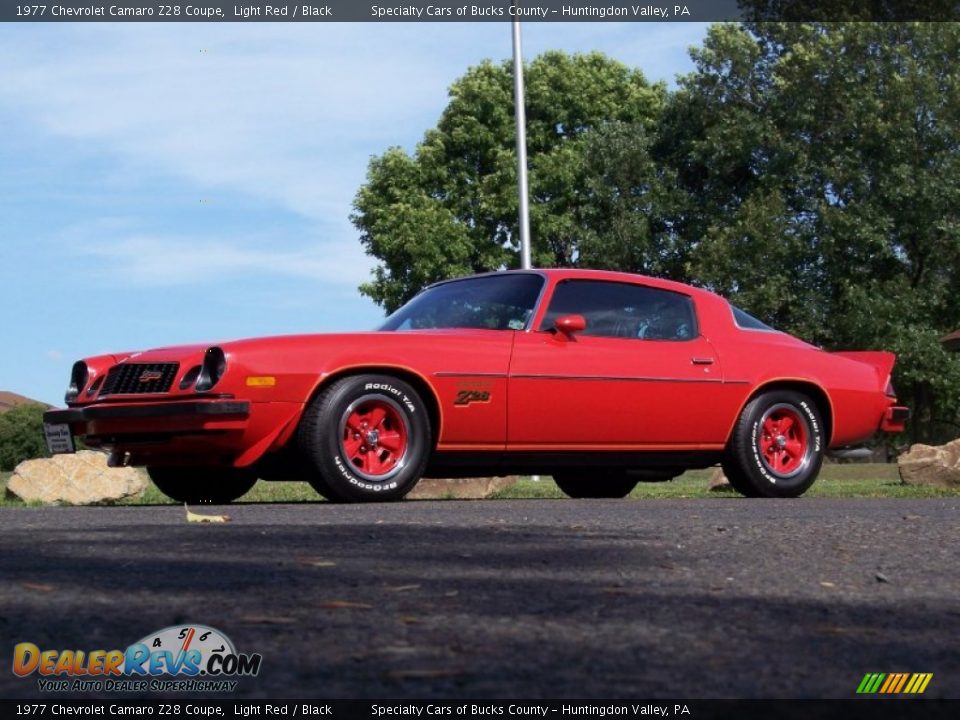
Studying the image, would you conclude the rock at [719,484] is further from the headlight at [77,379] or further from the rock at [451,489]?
the headlight at [77,379]

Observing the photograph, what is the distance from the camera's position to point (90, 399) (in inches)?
343

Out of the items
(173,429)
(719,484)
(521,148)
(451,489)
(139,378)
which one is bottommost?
(719,484)

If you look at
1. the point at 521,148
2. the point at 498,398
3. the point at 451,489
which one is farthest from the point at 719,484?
the point at 521,148

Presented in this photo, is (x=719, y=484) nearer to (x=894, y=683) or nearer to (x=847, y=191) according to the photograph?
(x=894, y=683)

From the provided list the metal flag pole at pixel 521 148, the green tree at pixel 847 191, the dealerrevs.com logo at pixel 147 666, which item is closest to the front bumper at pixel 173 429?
the dealerrevs.com logo at pixel 147 666

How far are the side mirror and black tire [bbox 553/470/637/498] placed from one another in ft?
6.61

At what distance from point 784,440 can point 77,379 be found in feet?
15.2

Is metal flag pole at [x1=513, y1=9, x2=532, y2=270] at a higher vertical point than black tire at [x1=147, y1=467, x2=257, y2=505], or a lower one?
higher

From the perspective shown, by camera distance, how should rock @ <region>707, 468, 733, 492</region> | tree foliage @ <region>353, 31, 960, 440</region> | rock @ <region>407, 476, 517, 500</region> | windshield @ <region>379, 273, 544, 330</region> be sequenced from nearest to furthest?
windshield @ <region>379, 273, 544, 330</region>
rock @ <region>407, 476, 517, 500</region>
rock @ <region>707, 468, 733, 492</region>
tree foliage @ <region>353, 31, 960, 440</region>

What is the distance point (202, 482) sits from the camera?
9570mm

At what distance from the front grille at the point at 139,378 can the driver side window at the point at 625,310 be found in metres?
2.29

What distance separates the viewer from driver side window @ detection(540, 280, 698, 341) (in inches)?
367

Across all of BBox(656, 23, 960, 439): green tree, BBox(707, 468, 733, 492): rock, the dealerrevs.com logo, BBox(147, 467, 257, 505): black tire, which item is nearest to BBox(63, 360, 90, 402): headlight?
BBox(147, 467, 257, 505): black tire

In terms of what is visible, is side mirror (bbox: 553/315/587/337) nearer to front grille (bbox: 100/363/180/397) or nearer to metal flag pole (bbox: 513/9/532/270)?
front grille (bbox: 100/363/180/397)
